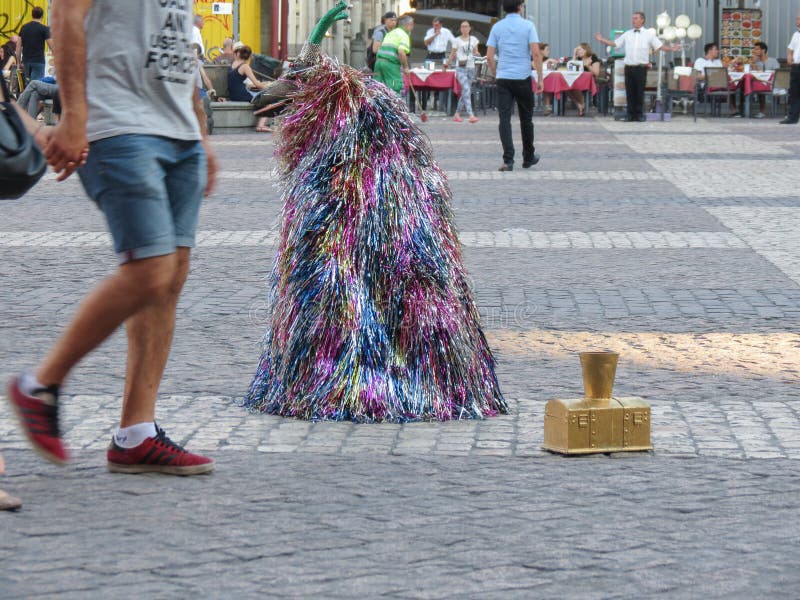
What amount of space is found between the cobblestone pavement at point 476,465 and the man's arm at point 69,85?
871mm

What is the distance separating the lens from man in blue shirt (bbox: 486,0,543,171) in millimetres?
16328

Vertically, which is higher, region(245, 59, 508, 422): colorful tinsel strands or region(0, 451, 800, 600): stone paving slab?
region(245, 59, 508, 422): colorful tinsel strands

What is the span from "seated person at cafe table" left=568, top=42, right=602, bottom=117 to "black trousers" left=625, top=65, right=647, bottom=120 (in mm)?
2342

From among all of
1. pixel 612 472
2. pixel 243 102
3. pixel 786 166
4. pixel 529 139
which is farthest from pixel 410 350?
pixel 243 102

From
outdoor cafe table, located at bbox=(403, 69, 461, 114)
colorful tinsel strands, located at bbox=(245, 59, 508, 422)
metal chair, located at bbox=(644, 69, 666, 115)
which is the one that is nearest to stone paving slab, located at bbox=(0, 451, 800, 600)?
colorful tinsel strands, located at bbox=(245, 59, 508, 422)

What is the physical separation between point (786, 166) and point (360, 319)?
42.3 ft

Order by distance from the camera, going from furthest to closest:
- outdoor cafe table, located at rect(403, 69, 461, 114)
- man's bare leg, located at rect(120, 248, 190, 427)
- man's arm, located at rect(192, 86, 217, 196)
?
outdoor cafe table, located at rect(403, 69, 461, 114), man's arm, located at rect(192, 86, 217, 196), man's bare leg, located at rect(120, 248, 190, 427)

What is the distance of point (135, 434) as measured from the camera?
4.39 metres

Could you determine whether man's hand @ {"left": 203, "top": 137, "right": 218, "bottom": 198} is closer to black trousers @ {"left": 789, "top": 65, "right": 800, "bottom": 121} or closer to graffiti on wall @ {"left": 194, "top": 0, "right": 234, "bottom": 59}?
black trousers @ {"left": 789, "top": 65, "right": 800, "bottom": 121}

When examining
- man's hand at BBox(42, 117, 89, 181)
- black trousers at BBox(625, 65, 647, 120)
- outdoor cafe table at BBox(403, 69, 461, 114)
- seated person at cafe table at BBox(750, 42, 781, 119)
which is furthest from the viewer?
seated person at cafe table at BBox(750, 42, 781, 119)

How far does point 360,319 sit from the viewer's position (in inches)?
205

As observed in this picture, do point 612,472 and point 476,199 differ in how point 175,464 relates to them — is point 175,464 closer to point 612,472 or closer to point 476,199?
point 612,472

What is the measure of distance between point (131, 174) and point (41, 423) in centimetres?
68

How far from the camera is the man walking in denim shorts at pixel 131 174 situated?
13.6 feet
